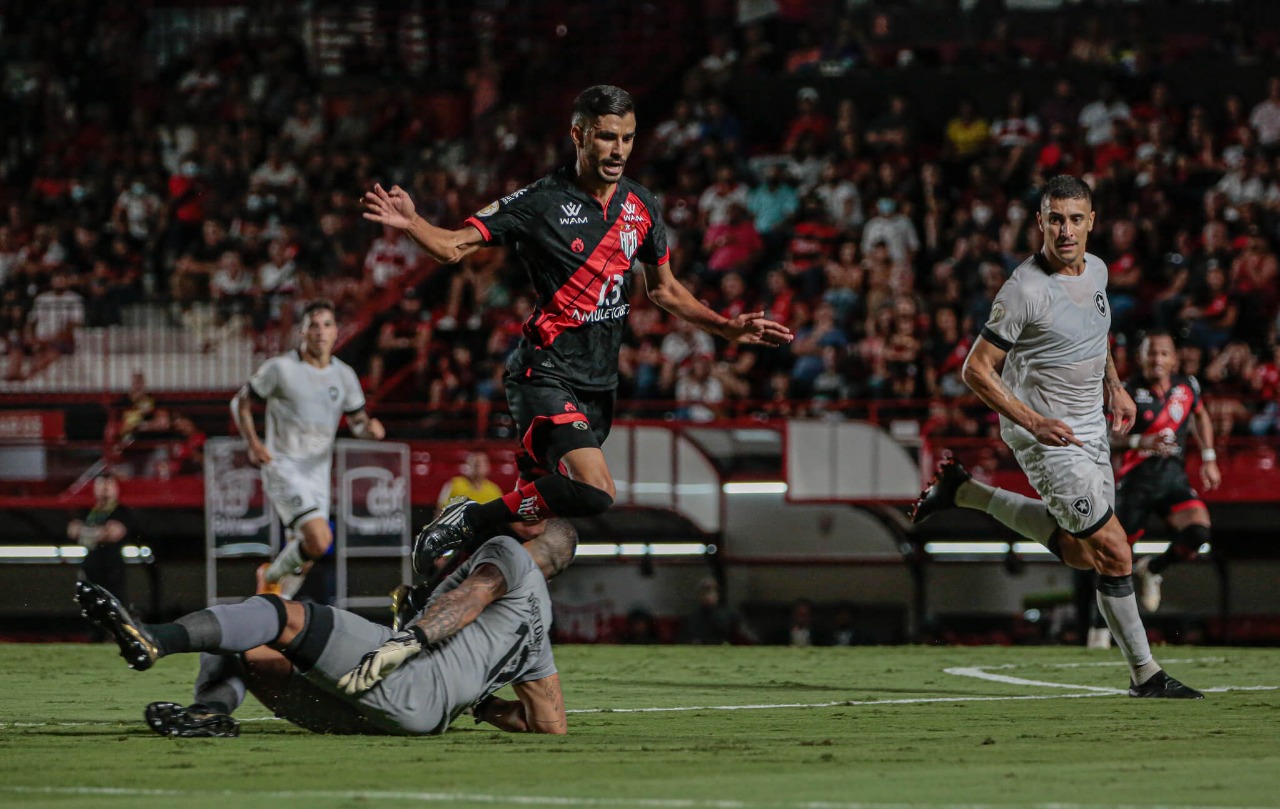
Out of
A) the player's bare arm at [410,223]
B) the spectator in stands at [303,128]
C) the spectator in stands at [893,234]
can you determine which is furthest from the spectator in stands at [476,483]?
the spectator in stands at [303,128]

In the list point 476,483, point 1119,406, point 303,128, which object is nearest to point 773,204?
point 476,483

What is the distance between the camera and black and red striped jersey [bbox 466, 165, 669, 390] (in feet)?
29.0

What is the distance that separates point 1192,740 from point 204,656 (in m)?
4.11

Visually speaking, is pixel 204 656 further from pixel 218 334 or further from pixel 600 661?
pixel 218 334

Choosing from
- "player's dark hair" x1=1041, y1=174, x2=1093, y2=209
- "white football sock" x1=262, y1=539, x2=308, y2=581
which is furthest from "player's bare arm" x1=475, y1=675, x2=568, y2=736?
"white football sock" x1=262, y1=539, x2=308, y2=581

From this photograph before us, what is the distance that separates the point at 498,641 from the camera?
739 centimetres

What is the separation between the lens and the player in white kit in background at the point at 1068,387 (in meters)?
9.46

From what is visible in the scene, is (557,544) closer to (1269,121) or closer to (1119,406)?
(1119,406)

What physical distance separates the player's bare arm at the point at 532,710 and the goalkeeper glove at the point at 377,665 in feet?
2.49

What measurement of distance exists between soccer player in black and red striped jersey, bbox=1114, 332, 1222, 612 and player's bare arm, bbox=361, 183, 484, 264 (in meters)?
7.65

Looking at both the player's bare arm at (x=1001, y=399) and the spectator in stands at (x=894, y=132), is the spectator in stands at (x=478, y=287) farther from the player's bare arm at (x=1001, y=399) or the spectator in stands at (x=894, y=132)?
the player's bare arm at (x=1001, y=399)

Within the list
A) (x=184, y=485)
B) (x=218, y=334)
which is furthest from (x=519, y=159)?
(x=184, y=485)

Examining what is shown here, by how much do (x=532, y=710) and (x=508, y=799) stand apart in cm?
213

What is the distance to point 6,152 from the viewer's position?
2841 centimetres
